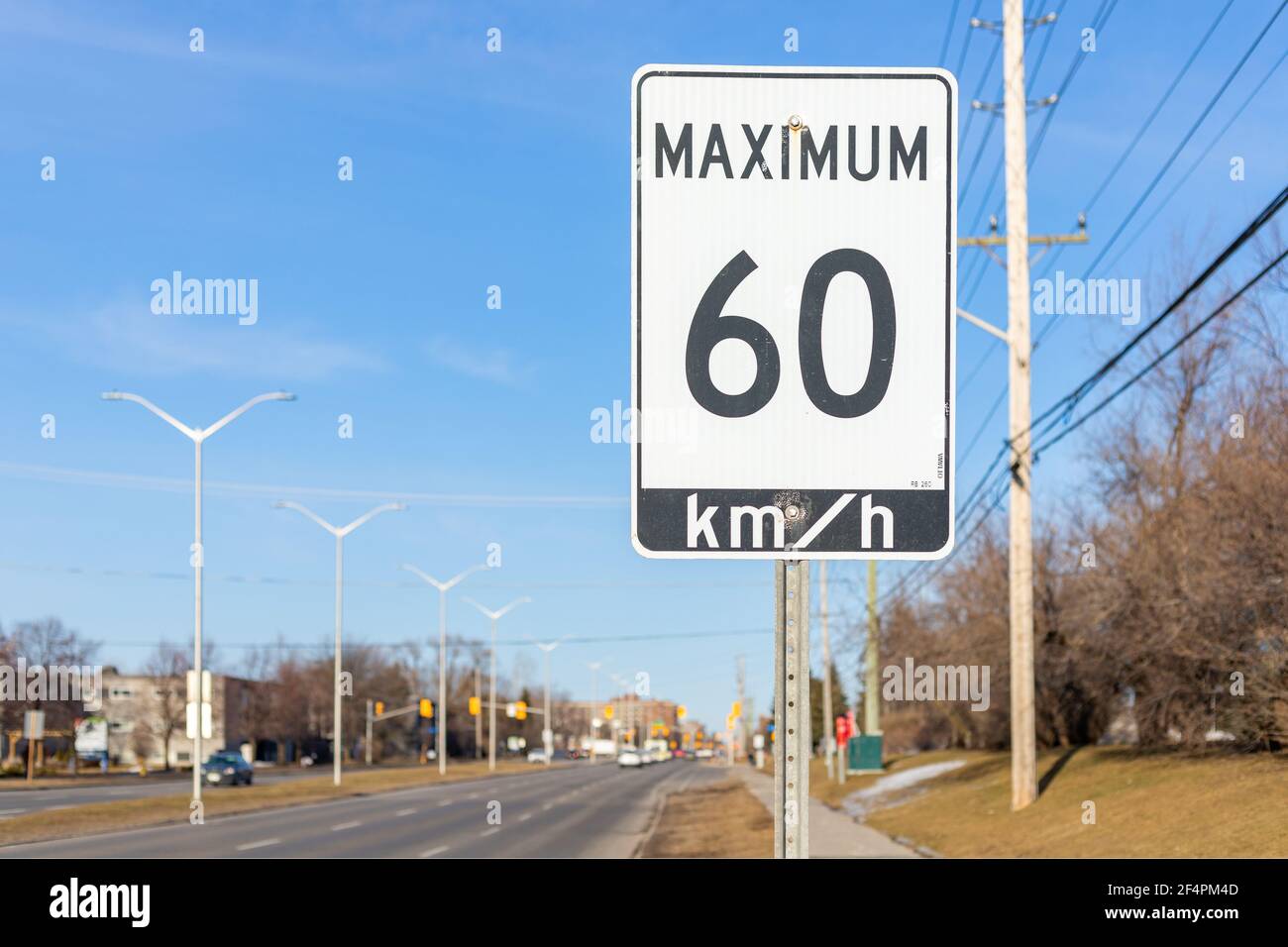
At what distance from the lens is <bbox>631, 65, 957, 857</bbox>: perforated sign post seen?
322 centimetres

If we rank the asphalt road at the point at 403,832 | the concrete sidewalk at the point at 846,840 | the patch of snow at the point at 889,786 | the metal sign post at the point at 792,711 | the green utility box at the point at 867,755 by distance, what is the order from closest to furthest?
1. the metal sign post at the point at 792,711
2. the concrete sidewalk at the point at 846,840
3. the asphalt road at the point at 403,832
4. the patch of snow at the point at 889,786
5. the green utility box at the point at 867,755

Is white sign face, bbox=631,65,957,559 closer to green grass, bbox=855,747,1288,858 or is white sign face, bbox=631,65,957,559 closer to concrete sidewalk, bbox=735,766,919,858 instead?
green grass, bbox=855,747,1288,858

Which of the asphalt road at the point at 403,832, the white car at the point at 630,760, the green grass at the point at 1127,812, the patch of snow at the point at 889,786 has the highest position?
the green grass at the point at 1127,812

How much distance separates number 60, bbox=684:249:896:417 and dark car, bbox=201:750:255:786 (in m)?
62.3

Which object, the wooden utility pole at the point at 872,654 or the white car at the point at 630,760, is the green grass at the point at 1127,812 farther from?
the white car at the point at 630,760

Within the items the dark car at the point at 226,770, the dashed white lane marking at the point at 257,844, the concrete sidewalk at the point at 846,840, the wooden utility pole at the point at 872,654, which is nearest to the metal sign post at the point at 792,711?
the concrete sidewalk at the point at 846,840

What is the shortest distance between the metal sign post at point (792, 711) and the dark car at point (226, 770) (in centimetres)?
6224

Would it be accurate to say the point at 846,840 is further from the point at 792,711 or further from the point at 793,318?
the point at 793,318

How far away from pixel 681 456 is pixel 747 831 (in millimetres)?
27265

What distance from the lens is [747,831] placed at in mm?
29344

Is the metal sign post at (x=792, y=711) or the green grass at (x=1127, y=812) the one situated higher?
the metal sign post at (x=792, y=711)

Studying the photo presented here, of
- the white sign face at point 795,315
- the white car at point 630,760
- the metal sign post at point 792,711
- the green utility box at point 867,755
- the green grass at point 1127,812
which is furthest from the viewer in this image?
the white car at point 630,760

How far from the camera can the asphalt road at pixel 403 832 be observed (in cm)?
Answer: 2458
